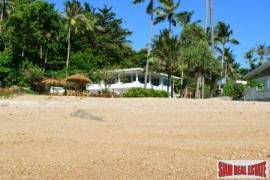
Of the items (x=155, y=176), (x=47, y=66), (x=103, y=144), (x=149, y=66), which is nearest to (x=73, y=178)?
(x=155, y=176)

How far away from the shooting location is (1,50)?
5381 centimetres

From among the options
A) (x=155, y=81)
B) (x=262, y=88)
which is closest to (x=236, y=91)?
(x=262, y=88)

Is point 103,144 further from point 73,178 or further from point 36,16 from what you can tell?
point 36,16

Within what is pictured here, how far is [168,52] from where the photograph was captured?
4788 cm

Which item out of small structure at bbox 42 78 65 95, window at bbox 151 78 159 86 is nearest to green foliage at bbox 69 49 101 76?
small structure at bbox 42 78 65 95

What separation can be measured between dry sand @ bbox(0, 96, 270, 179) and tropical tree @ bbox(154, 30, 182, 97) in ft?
85.1

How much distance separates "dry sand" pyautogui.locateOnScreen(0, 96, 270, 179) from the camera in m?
10.0

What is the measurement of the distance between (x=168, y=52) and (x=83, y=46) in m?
16.9

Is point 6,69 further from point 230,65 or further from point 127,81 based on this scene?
point 230,65

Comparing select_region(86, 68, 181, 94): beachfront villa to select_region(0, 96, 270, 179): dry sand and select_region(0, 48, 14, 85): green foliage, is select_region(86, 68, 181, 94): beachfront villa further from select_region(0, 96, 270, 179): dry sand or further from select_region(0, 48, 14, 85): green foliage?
select_region(0, 96, 270, 179): dry sand

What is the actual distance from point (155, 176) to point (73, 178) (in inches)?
64.2

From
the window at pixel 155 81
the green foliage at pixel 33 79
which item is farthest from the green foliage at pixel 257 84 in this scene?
the window at pixel 155 81

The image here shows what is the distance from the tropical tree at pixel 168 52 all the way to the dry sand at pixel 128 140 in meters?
25.9

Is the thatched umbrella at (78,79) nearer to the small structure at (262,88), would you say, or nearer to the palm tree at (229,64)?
the small structure at (262,88)
